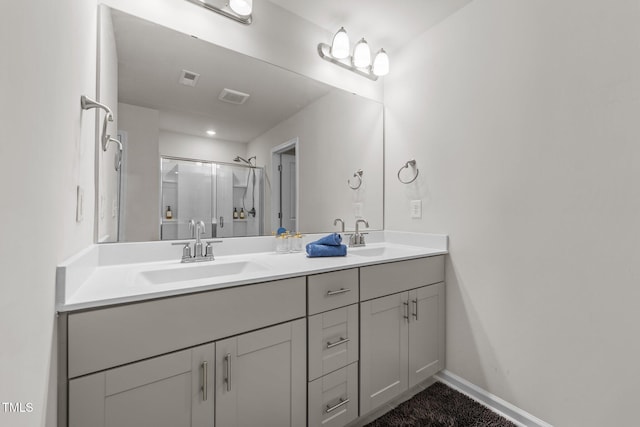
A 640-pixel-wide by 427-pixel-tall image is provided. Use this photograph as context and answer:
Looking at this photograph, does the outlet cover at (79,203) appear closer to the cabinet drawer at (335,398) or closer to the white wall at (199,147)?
the white wall at (199,147)

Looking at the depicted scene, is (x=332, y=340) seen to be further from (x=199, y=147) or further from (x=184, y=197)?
(x=199, y=147)

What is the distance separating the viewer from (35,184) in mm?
555

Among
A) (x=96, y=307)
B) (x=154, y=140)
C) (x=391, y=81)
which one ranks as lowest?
(x=96, y=307)

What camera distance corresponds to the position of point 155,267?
122cm

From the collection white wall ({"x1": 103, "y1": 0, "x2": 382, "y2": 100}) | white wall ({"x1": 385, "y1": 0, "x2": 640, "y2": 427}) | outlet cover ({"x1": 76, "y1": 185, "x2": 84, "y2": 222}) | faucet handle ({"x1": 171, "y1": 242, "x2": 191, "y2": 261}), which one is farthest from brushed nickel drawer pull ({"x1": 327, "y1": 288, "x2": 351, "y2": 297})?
white wall ({"x1": 103, "y1": 0, "x2": 382, "y2": 100})

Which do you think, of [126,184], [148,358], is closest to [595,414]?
[148,358]

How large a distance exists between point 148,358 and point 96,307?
0.21 m

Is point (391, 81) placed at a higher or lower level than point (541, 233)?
higher

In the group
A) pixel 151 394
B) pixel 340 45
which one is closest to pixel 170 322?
pixel 151 394

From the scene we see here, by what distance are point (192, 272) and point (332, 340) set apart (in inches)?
27.1

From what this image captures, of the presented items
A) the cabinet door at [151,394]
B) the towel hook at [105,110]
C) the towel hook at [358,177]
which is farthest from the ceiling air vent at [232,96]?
the cabinet door at [151,394]

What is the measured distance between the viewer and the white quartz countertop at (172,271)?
783 mm

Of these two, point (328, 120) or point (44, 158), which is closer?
point (44, 158)

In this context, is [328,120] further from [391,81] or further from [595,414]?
[595,414]
